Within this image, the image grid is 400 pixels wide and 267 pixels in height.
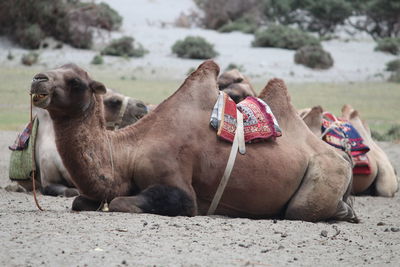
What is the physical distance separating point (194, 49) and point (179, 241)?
25.9 m

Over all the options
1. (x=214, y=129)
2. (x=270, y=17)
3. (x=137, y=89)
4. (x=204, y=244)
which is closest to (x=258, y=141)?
(x=214, y=129)

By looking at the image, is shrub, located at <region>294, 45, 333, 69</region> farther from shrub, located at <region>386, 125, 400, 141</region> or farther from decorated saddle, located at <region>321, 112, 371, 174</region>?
decorated saddle, located at <region>321, 112, 371, 174</region>

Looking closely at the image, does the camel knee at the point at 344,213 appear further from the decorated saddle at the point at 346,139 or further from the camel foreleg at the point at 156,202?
the decorated saddle at the point at 346,139

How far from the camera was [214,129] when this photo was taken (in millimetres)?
6828

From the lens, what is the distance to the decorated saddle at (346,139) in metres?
9.65

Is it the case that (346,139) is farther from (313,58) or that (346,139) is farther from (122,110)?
(313,58)

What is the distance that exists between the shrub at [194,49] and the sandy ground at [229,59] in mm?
362

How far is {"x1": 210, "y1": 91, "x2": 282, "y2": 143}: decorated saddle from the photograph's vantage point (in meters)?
6.81

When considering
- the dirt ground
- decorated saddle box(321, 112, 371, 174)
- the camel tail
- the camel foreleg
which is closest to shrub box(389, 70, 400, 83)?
decorated saddle box(321, 112, 371, 174)

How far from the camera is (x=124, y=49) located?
30.6 meters

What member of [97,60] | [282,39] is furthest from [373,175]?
[282,39]

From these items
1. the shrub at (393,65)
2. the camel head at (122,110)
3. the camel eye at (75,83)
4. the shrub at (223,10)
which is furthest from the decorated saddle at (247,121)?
the shrub at (223,10)

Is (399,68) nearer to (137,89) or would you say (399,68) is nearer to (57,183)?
(137,89)

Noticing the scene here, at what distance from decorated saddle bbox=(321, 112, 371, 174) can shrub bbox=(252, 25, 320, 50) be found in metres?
23.7
